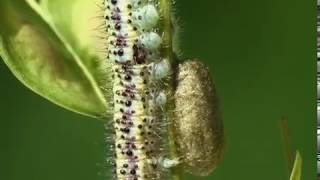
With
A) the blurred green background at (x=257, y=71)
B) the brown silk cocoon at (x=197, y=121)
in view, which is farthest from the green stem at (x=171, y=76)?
the blurred green background at (x=257, y=71)

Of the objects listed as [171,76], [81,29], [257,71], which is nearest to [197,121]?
[171,76]

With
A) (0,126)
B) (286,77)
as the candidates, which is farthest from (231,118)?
(0,126)

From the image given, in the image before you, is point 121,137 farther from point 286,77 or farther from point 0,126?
point 0,126

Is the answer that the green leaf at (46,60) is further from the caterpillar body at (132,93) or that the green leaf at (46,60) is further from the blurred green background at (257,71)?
the blurred green background at (257,71)

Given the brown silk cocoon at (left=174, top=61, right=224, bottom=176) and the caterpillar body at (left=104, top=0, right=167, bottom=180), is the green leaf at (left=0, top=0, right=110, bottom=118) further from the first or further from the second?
the brown silk cocoon at (left=174, top=61, right=224, bottom=176)

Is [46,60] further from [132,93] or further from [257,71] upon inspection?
[257,71]

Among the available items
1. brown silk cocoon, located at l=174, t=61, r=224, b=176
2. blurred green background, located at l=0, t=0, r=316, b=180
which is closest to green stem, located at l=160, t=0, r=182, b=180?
brown silk cocoon, located at l=174, t=61, r=224, b=176
